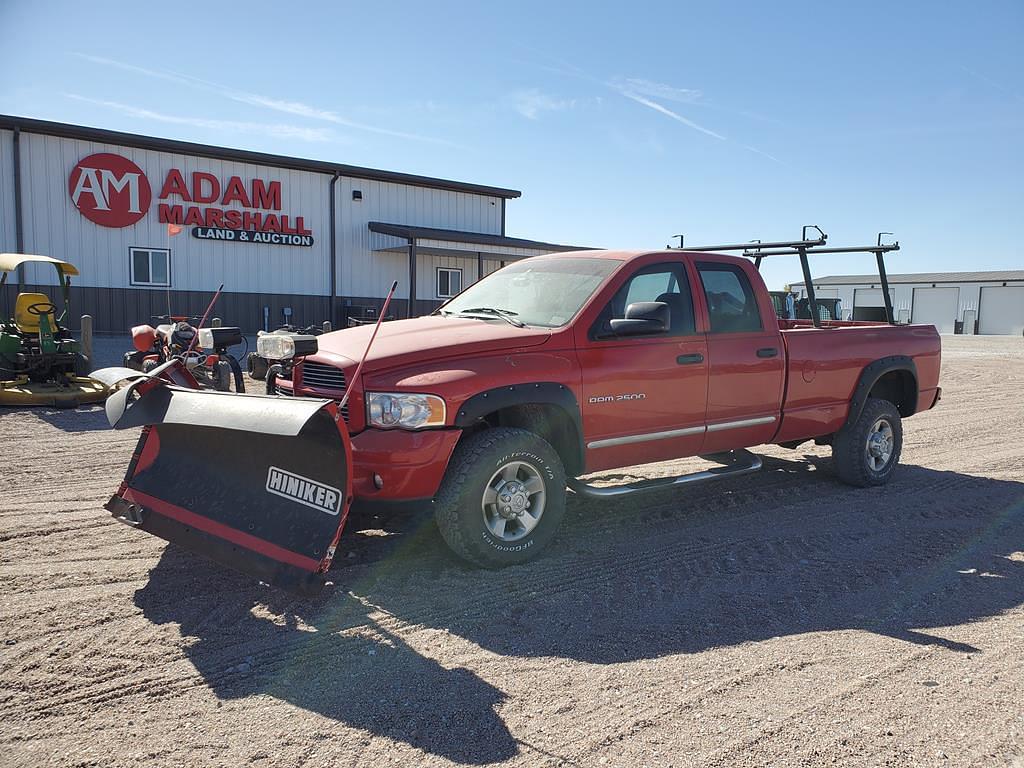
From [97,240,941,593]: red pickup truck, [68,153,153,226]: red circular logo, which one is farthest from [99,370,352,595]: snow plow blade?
[68,153,153,226]: red circular logo

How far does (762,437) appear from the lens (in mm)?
6062

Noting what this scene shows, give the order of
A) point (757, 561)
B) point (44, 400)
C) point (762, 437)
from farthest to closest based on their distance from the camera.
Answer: point (44, 400) → point (762, 437) → point (757, 561)

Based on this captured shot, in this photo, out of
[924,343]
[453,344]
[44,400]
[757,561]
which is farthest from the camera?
[44,400]

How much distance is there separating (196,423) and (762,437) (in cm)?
419

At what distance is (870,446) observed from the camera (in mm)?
6867

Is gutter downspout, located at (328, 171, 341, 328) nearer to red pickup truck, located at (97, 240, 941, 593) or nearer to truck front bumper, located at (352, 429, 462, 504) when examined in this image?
red pickup truck, located at (97, 240, 941, 593)

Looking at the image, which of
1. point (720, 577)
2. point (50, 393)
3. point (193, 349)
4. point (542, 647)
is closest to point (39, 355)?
point (50, 393)

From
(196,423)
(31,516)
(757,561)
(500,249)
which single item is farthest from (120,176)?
(757,561)

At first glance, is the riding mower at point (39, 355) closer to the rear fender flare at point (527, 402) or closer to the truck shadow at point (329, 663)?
the truck shadow at point (329, 663)

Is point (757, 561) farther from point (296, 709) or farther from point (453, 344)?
point (296, 709)

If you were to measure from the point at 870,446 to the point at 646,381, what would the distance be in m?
2.94

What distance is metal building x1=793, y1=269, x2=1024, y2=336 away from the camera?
53.0 meters

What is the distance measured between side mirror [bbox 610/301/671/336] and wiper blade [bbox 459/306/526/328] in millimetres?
640

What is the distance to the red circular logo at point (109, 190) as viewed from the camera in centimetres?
1909
